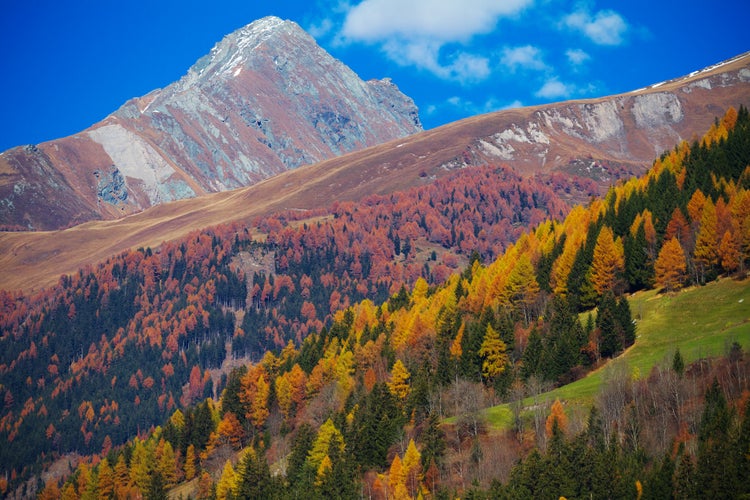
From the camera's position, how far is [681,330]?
9269 centimetres

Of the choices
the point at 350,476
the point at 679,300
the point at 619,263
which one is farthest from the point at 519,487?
the point at 619,263

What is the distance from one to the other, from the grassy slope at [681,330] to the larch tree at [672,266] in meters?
1.93

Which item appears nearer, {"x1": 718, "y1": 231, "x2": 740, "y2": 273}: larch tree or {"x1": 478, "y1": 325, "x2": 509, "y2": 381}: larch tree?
{"x1": 718, "y1": 231, "x2": 740, "y2": 273}: larch tree

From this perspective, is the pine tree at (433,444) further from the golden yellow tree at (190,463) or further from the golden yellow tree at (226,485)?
the golden yellow tree at (190,463)

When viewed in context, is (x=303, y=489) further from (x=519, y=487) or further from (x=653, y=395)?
(x=653, y=395)

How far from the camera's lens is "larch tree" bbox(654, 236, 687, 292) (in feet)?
343

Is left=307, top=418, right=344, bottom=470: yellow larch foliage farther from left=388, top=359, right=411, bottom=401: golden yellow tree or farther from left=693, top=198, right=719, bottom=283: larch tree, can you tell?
left=693, top=198, right=719, bottom=283: larch tree

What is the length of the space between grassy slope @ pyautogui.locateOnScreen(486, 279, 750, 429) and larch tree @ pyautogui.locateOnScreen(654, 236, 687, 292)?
6.34 feet

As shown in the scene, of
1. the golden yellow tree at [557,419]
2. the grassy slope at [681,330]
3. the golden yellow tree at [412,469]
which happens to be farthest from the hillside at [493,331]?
the golden yellow tree at [557,419]

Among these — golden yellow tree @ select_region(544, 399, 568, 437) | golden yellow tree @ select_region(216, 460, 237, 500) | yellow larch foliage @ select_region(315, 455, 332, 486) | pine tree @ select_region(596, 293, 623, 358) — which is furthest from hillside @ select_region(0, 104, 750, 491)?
golden yellow tree @ select_region(544, 399, 568, 437)

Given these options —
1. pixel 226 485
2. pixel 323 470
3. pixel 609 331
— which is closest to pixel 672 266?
pixel 609 331

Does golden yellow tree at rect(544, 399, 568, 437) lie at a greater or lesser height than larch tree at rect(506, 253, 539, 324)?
lesser

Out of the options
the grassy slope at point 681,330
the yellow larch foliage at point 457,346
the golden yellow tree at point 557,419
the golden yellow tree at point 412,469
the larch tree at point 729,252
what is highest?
the larch tree at point 729,252

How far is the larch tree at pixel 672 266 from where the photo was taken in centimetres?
10456
